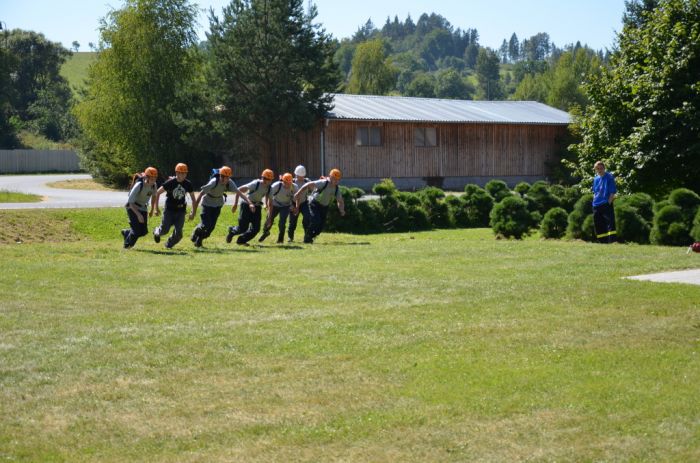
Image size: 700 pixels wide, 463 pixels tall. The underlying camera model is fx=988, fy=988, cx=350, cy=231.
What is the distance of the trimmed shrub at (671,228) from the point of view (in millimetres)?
21359

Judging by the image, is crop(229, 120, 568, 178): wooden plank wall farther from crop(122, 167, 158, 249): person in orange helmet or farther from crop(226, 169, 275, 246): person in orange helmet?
crop(122, 167, 158, 249): person in orange helmet

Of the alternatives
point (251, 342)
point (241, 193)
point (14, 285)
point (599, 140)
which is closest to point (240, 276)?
point (14, 285)

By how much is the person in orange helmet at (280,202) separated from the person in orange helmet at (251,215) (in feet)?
0.67

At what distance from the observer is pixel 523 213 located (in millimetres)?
25703

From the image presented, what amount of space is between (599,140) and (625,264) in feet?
44.4

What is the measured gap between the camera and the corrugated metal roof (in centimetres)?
5200

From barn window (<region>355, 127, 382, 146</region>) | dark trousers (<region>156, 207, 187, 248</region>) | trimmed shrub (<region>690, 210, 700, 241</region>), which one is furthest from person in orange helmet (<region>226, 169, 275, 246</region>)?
barn window (<region>355, 127, 382, 146</region>)

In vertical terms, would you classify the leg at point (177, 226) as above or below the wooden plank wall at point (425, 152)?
below

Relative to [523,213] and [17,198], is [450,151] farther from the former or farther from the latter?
[523,213]

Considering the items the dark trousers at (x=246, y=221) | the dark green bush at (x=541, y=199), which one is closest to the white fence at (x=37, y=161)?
the dark green bush at (x=541, y=199)

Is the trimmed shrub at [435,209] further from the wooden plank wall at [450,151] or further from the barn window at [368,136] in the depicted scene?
the barn window at [368,136]

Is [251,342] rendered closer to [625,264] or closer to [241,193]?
[625,264]

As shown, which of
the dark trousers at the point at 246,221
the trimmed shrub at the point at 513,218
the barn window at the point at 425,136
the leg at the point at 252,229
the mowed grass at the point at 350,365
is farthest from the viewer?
the barn window at the point at 425,136

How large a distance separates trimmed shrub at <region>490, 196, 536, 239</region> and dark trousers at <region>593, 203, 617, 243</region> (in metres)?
3.28
